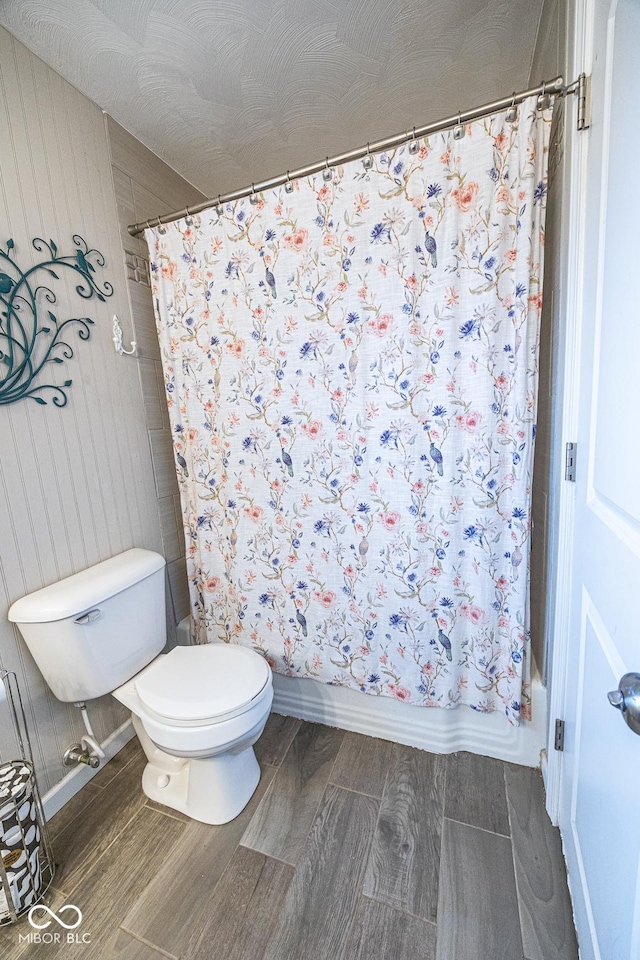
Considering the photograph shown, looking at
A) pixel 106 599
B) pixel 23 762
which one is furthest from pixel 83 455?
pixel 23 762

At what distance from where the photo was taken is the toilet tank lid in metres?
1.10

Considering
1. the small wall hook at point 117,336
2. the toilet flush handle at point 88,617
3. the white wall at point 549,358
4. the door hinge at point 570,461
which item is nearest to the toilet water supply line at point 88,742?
the toilet flush handle at point 88,617

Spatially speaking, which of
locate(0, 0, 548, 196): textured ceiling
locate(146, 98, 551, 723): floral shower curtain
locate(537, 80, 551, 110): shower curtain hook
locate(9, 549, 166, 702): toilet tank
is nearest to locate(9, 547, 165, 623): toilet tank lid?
locate(9, 549, 166, 702): toilet tank

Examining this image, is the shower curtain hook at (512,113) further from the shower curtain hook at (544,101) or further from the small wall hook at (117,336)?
the small wall hook at (117,336)

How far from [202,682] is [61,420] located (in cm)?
95

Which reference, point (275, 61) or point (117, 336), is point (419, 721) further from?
point (275, 61)

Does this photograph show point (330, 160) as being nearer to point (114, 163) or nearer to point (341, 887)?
point (114, 163)

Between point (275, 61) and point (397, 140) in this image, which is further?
point (275, 61)

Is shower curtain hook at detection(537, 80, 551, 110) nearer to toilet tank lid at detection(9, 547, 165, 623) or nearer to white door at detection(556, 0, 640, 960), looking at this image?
white door at detection(556, 0, 640, 960)

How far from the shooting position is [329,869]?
107 centimetres

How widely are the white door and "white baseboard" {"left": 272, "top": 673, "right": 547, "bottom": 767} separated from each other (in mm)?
412

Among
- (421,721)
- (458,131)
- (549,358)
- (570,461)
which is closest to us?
(570,461)

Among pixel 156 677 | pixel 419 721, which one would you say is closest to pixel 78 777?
pixel 156 677

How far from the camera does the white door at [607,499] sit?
0.56m
